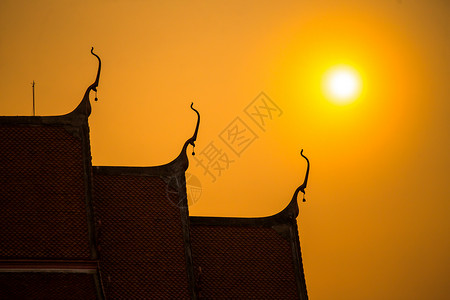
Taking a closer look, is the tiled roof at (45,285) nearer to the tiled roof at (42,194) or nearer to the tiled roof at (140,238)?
the tiled roof at (42,194)

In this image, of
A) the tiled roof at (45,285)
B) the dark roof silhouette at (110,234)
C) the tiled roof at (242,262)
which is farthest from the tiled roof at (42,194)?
the tiled roof at (242,262)

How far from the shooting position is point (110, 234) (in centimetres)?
1928

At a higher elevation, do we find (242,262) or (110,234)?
(110,234)

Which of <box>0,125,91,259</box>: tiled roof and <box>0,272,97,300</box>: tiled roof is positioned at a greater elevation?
<box>0,125,91,259</box>: tiled roof

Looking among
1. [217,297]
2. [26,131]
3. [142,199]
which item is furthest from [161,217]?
[26,131]

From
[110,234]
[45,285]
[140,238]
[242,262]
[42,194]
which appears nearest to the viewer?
[45,285]

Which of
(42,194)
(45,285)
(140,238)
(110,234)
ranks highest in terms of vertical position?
(42,194)

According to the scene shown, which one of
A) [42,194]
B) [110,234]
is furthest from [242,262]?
[42,194]

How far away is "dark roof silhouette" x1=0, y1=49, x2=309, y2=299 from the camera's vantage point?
16.7 metres

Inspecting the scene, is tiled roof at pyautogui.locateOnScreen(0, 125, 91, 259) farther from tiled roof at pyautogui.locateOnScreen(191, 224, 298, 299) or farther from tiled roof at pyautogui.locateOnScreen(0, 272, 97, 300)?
tiled roof at pyautogui.locateOnScreen(191, 224, 298, 299)

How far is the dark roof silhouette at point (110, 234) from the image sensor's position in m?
16.7

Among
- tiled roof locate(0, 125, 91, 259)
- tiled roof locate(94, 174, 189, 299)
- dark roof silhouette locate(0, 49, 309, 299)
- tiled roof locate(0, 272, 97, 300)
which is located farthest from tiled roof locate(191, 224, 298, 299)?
tiled roof locate(0, 125, 91, 259)

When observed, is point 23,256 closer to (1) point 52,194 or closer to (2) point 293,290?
(1) point 52,194

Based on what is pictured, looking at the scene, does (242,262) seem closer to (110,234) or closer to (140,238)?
(140,238)
